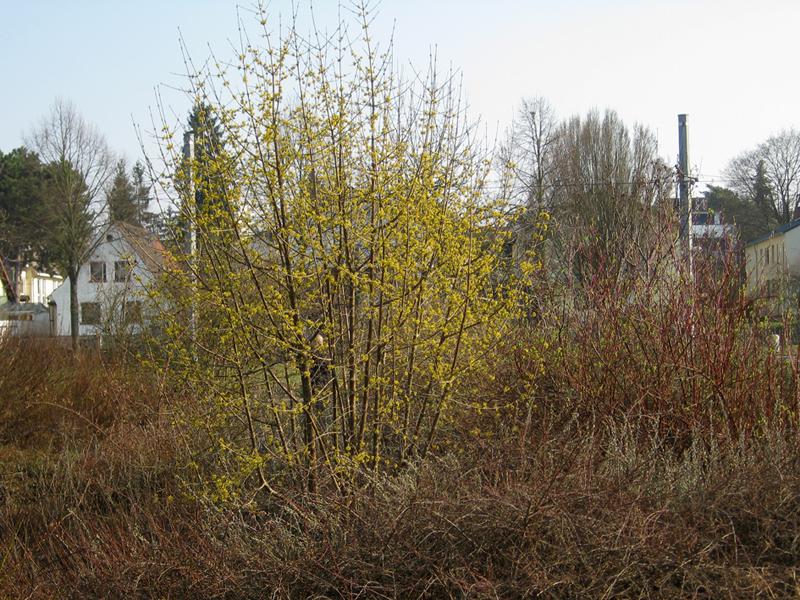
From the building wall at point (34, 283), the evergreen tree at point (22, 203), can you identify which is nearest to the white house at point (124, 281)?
the evergreen tree at point (22, 203)

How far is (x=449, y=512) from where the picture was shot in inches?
152

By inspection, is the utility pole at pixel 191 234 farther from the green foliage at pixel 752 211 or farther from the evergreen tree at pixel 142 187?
the green foliage at pixel 752 211

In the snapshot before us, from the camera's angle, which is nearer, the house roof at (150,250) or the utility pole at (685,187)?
the house roof at (150,250)

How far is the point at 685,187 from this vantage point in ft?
27.0

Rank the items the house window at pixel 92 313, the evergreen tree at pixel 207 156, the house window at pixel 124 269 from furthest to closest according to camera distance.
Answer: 1. the house window at pixel 92 313
2. the house window at pixel 124 269
3. the evergreen tree at pixel 207 156

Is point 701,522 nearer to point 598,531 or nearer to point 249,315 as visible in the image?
point 598,531

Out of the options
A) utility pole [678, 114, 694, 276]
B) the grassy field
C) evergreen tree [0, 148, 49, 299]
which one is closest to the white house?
the grassy field

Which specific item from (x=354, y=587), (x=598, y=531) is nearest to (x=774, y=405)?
(x=598, y=531)

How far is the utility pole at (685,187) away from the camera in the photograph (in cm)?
737

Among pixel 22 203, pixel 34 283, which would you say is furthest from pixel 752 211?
pixel 34 283

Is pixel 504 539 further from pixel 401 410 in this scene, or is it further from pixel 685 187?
pixel 685 187

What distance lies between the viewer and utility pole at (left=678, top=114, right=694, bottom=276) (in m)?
7.37

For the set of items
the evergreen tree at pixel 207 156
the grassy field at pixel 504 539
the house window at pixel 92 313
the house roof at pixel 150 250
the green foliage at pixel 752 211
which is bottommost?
the grassy field at pixel 504 539

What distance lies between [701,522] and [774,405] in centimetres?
232
